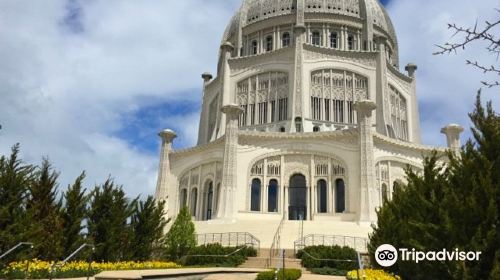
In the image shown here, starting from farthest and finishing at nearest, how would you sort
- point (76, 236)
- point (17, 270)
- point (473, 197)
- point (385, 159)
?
point (385, 159)
point (76, 236)
point (17, 270)
point (473, 197)

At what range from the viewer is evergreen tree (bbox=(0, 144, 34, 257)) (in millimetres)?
13711

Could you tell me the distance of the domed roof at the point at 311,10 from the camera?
51.2 metres

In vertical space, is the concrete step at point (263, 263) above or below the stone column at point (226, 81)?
below

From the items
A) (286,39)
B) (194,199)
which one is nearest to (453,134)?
(286,39)

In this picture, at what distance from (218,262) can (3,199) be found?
11145 mm

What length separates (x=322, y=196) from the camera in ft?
120

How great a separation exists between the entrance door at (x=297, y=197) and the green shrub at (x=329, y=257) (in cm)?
1328

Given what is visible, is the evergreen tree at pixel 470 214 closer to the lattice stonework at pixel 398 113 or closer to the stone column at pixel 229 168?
the stone column at pixel 229 168

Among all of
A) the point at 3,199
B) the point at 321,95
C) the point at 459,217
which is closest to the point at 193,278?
the point at 3,199

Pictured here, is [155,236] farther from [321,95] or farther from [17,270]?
[321,95]

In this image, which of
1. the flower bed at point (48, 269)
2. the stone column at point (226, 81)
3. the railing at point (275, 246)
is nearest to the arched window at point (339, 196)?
the railing at point (275, 246)

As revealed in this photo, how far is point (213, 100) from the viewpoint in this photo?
170 ft

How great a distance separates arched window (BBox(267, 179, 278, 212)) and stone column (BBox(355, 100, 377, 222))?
22.9ft

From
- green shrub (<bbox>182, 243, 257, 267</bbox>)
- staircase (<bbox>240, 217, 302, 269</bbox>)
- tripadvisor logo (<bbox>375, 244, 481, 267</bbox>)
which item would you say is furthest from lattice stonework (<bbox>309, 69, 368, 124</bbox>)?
tripadvisor logo (<bbox>375, 244, 481, 267</bbox>)
